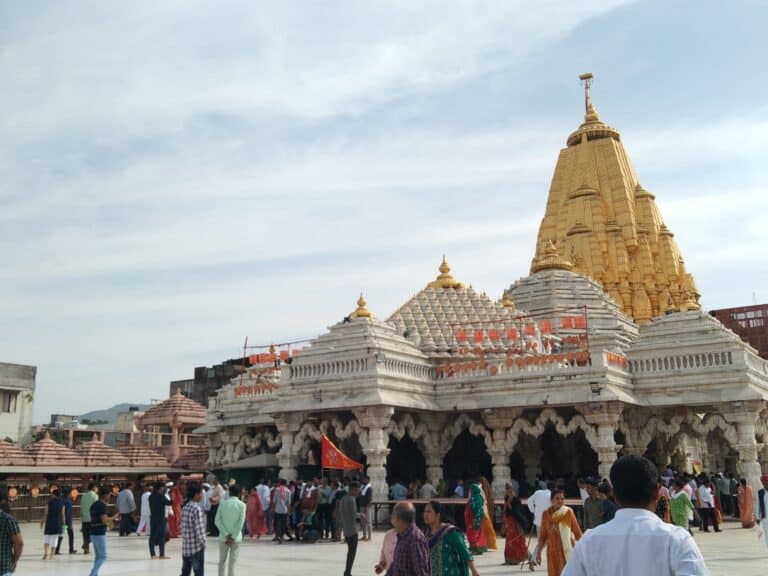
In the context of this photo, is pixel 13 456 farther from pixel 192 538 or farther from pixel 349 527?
pixel 192 538

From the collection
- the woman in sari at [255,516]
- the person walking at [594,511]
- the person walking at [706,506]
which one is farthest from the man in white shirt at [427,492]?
the person walking at [594,511]

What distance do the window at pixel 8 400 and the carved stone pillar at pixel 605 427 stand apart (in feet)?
104

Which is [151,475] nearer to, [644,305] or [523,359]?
[523,359]

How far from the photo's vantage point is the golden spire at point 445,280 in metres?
33.5

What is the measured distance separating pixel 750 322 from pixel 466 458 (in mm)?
38426

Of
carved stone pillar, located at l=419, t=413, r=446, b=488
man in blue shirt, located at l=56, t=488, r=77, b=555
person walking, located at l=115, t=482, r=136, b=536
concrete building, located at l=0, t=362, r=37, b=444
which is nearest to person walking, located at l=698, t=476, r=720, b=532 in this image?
carved stone pillar, located at l=419, t=413, r=446, b=488

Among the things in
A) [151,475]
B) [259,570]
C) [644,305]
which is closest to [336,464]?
[259,570]

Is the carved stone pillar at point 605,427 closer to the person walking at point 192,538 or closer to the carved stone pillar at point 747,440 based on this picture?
the carved stone pillar at point 747,440

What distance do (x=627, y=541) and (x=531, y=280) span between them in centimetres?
3221

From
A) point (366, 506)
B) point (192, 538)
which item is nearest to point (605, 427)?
point (366, 506)

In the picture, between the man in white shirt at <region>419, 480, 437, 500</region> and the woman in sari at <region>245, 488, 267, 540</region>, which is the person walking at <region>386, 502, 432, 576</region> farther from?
the man in white shirt at <region>419, 480, 437, 500</region>

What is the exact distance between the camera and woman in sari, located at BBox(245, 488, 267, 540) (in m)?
18.8

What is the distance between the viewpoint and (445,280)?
33.8 meters

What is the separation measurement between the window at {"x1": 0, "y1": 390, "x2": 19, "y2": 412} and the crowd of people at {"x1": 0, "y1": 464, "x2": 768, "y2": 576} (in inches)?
707
